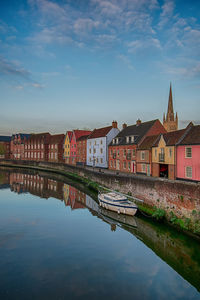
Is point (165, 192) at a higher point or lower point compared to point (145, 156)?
lower

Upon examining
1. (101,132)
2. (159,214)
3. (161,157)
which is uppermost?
(101,132)

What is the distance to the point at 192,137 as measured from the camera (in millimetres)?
26672

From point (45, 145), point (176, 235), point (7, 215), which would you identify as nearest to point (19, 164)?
point (45, 145)

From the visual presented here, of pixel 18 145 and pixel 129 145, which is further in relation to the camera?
pixel 18 145

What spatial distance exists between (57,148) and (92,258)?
226ft

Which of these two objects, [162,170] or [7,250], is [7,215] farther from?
[162,170]

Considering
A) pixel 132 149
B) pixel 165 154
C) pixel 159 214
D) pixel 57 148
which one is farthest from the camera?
pixel 57 148

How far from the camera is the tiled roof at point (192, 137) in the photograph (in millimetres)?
25678

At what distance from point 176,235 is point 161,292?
789 cm

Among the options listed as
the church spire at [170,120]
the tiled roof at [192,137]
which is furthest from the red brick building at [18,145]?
the tiled roof at [192,137]

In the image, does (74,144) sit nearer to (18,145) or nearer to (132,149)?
(132,149)

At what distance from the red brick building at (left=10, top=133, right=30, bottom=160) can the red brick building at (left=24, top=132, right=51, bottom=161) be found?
3.76 m

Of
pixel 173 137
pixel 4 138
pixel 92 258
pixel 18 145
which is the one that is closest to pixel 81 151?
pixel 173 137

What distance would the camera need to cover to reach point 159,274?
48.2 ft
